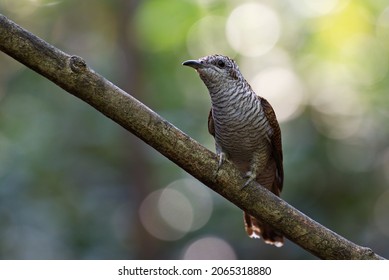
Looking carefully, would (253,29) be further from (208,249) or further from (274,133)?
(274,133)

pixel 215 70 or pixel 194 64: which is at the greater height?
pixel 215 70

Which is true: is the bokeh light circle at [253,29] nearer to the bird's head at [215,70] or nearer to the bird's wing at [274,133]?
the bird's wing at [274,133]

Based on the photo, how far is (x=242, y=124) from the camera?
12.8 ft

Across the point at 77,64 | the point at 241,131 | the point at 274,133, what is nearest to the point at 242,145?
the point at 241,131

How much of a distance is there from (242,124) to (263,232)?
86 centimetres

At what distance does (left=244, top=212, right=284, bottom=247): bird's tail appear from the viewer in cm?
423

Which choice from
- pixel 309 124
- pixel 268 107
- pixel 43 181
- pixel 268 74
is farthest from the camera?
pixel 268 74

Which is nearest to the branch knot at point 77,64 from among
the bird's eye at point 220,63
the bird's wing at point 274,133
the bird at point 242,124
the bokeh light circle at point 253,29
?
the bird at point 242,124

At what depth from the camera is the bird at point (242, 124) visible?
149 inches

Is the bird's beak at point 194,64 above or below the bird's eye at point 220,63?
below

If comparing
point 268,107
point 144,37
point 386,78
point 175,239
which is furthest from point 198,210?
point 268,107

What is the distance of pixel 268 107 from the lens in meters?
4.07

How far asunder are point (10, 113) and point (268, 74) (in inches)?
164

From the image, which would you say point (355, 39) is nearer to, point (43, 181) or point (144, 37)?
point (144, 37)
